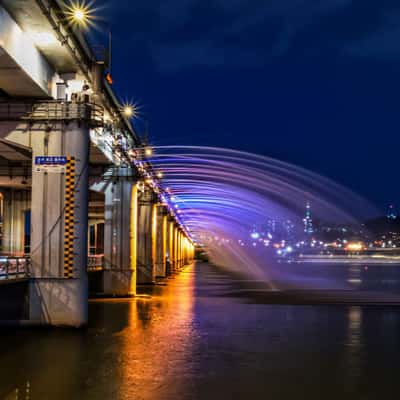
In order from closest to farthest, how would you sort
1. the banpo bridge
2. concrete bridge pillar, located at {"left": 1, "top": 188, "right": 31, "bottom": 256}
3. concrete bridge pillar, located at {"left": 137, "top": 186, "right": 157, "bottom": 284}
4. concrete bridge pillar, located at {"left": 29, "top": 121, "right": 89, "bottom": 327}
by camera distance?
1. the banpo bridge
2. concrete bridge pillar, located at {"left": 29, "top": 121, "right": 89, "bottom": 327}
3. concrete bridge pillar, located at {"left": 1, "top": 188, "right": 31, "bottom": 256}
4. concrete bridge pillar, located at {"left": 137, "top": 186, "right": 157, "bottom": 284}

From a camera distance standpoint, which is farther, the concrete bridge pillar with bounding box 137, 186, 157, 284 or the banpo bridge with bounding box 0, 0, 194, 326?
Result: the concrete bridge pillar with bounding box 137, 186, 157, 284

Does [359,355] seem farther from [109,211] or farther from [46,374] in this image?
[109,211]

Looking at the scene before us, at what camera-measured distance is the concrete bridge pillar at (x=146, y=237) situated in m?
51.8

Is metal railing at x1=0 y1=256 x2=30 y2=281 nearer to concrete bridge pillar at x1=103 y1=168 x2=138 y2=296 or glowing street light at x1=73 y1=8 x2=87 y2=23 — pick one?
glowing street light at x1=73 y1=8 x2=87 y2=23

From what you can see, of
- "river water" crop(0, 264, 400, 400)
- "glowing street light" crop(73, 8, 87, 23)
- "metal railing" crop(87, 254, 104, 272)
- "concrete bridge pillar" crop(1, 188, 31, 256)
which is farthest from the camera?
"concrete bridge pillar" crop(1, 188, 31, 256)

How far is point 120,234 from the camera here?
130 feet

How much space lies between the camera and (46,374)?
15320 millimetres

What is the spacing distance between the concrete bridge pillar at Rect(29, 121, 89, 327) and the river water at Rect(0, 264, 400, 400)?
1771 millimetres

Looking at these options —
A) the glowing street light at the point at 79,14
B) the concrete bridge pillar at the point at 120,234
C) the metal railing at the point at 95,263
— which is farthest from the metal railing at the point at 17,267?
the concrete bridge pillar at the point at 120,234

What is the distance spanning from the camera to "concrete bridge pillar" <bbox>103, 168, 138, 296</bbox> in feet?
128

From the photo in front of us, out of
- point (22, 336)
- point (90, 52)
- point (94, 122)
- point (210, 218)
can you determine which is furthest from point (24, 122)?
point (210, 218)

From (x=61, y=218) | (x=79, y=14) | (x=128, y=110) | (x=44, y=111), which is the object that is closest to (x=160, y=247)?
(x=128, y=110)

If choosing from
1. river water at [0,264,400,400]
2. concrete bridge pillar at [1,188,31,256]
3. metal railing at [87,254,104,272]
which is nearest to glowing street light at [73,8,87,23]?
river water at [0,264,400,400]

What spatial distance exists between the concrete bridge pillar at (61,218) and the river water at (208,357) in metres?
1.77
